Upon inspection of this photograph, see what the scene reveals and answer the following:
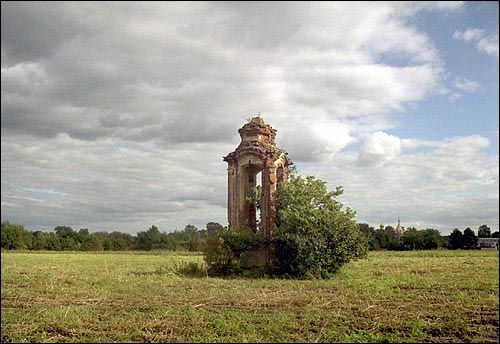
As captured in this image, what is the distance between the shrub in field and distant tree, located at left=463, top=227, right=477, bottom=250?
213ft

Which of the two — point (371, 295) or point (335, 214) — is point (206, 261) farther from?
point (371, 295)

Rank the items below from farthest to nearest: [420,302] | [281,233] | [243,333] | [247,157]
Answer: [247,157]
[281,233]
[420,302]
[243,333]

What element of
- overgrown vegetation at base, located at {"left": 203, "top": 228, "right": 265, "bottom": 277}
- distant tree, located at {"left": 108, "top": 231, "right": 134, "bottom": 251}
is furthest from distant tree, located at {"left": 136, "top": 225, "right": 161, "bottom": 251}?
overgrown vegetation at base, located at {"left": 203, "top": 228, "right": 265, "bottom": 277}

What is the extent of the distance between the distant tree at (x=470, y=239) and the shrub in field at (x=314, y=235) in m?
64.9

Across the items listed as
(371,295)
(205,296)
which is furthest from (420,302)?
(205,296)

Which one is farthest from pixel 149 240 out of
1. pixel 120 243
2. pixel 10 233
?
pixel 10 233

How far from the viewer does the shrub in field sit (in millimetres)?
21094

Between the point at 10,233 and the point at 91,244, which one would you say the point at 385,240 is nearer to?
the point at 91,244

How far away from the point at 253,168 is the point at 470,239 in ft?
215

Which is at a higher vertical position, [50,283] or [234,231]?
[234,231]

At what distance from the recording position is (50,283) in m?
19.6

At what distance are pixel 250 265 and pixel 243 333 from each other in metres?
12.9

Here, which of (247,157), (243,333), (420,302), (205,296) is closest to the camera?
(243,333)

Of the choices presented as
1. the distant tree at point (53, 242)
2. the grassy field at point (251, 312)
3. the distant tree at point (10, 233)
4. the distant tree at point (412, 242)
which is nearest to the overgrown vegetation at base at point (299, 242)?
the grassy field at point (251, 312)
